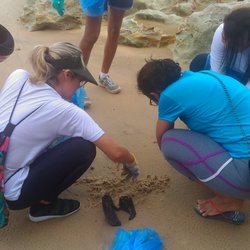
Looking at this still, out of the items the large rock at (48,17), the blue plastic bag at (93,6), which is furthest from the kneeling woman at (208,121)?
the large rock at (48,17)

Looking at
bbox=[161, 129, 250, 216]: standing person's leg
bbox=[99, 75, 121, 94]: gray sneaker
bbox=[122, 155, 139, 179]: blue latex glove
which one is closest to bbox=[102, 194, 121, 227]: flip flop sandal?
bbox=[122, 155, 139, 179]: blue latex glove

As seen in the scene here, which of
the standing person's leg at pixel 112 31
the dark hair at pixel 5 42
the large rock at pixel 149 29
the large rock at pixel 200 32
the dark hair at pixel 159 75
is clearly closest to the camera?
the dark hair at pixel 159 75

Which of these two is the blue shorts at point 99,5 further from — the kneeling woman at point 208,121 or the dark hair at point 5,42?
the kneeling woman at point 208,121

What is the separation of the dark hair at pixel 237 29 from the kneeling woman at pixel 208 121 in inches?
14.8

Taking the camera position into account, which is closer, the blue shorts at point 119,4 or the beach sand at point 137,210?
the beach sand at point 137,210

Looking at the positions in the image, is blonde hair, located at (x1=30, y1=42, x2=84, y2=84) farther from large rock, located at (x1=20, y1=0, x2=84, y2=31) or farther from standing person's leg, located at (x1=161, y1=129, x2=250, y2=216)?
large rock, located at (x1=20, y1=0, x2=84, y2=31)

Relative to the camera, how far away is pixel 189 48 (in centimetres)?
382

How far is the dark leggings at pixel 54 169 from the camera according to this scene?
180 centimetres

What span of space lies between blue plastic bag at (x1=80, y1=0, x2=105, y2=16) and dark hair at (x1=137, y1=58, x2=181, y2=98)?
104 centimetres

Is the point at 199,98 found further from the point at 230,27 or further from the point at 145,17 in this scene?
the point at 145,17

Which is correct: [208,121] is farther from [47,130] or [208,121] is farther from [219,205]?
[47,130]

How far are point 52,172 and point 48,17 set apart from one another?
3.16m

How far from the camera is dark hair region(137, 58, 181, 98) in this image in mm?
1871

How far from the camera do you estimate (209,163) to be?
5.95ft
